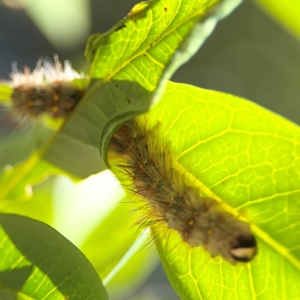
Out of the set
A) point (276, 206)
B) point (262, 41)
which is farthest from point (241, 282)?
point (262, 41)

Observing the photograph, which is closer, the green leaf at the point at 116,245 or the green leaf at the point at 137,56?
the green leaf at the point at 137,56

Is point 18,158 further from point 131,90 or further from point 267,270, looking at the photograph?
point 267,270

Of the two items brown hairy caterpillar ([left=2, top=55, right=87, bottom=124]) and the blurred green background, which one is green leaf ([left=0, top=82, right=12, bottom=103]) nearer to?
brown hairy caterpillar ([left=2, top=55, right=87, bottom=124])

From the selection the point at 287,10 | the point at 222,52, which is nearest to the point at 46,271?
the point at 287,10

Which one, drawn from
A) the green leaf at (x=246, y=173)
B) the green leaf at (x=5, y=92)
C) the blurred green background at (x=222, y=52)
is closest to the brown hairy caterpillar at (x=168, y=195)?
the green leaf at (x=246, y=173)

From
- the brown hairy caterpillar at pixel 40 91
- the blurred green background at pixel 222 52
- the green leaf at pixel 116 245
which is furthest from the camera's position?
the blurred green background at pixel 222 52

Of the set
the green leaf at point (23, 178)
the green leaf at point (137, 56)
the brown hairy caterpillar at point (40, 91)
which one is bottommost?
the green leaf at point (137, 56)

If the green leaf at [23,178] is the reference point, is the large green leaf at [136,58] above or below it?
below

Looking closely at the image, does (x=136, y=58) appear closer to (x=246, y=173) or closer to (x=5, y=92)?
(x=246, y=173)

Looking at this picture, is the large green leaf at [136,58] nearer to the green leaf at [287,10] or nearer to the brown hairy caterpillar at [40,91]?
the brown hairy caterpillar at [40,91]
